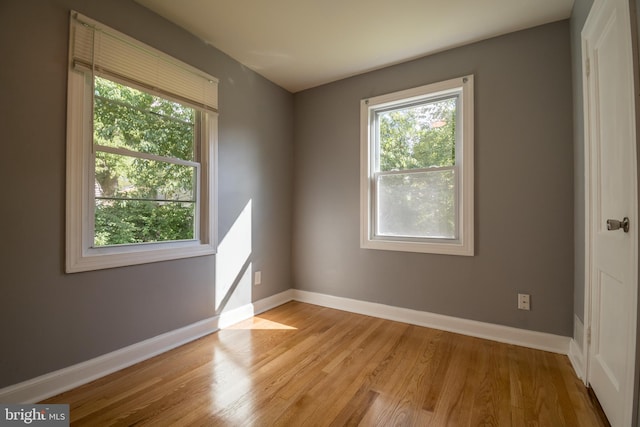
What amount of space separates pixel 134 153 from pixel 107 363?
142 cm

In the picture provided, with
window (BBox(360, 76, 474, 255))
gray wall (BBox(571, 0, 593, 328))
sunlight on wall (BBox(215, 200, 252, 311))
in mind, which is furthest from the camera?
sunlight on wall (BBox(215, 200, 252, 311))

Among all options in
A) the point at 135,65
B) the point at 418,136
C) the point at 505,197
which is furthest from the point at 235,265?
the point at 505,197

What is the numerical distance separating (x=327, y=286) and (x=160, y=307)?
5.58 ft

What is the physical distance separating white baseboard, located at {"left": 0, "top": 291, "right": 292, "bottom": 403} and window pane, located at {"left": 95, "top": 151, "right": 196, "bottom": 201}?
106 cm

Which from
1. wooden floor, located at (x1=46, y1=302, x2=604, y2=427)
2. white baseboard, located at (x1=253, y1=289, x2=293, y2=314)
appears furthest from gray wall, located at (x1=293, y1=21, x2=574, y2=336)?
white baseboard, located at (x1=253, y1=289, x2=293, y2=314)

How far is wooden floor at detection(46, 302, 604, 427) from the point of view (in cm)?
142

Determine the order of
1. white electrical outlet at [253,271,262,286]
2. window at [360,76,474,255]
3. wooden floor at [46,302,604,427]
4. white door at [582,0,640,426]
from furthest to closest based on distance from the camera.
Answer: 1. white electrical outlet at [253,271,262,286]
2. window at [360,76,474,255]
3. wooden floor at [46,302,604,427]
4. white door at [582,0,640,426]

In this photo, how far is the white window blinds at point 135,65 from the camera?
170 cm

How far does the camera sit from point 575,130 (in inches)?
77.9

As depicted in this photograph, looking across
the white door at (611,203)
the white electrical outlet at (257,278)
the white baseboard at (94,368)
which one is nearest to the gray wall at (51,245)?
the white baseboard at (94,368)

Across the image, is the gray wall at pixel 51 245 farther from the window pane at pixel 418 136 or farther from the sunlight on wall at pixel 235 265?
the window pane at pixel 418 136

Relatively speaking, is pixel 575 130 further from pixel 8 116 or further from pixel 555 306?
pixel 8 116

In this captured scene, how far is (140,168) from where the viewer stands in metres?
2.04

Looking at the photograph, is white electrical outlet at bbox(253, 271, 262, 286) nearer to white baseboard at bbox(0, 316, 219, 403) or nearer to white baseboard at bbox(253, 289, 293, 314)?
white baseboard at bbox(253, 289, 293, 314)
